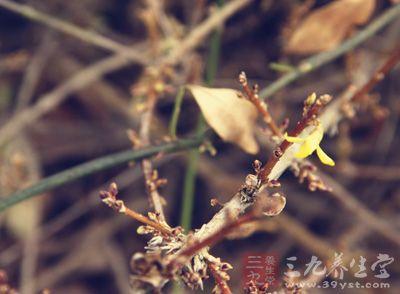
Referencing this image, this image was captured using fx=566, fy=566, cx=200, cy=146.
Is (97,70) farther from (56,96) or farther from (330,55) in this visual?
(330,55)

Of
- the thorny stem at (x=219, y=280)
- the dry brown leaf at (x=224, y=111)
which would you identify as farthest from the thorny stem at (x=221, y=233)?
the dry brown leaf at (x=224, y=111)

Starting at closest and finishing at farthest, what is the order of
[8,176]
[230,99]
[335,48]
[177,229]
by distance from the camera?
[177,229] < [230,99] < [335,48] < [8,176]

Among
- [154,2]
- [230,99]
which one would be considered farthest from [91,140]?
[230,99]

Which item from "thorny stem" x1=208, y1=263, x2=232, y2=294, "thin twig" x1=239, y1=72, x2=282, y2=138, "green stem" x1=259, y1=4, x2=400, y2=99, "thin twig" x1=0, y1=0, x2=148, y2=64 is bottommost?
"thorny stem" x1=208, y1=263, x2=232, y2=294

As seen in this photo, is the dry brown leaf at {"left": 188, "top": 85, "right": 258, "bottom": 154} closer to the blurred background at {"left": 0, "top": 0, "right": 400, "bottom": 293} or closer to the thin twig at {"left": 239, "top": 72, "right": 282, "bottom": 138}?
the thin twig at {"left": 239, "top": 72, "right": 282, "bottom": 138}

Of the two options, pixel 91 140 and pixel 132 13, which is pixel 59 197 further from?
pixel 132 13

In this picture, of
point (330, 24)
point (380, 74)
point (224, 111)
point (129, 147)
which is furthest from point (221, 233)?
point (129, 147)

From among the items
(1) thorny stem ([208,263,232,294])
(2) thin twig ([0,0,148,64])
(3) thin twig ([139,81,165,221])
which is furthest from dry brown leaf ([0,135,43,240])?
(1) thorny stem ([208,263,232,294])
